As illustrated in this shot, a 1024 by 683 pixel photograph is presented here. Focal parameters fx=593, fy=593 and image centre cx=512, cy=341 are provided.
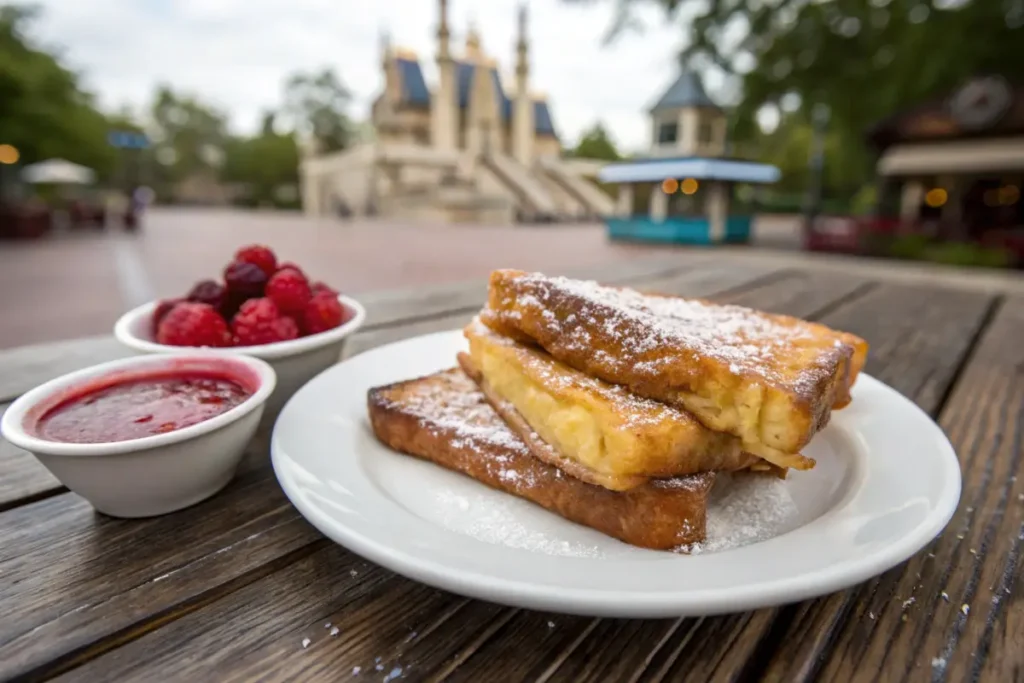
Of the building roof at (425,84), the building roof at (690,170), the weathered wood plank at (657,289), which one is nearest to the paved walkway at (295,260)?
the weathered wood plank at (657,289)

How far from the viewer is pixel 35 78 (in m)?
16.5

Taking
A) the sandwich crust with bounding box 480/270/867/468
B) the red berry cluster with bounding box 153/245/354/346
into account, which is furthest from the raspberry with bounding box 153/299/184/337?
the sandwich crust with bounding box 480/270/867/468

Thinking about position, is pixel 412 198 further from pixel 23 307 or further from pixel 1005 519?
pixel 1005 519

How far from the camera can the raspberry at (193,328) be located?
47.1 inches

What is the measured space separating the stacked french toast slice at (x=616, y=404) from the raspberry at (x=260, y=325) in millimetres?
299

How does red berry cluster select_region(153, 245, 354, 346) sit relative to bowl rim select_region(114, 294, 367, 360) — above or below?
above

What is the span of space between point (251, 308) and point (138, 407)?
37 cm

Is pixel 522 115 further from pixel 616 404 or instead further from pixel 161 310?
pixel 616 404

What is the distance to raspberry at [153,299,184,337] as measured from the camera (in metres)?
1.31

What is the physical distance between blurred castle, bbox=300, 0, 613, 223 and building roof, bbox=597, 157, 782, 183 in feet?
24.6

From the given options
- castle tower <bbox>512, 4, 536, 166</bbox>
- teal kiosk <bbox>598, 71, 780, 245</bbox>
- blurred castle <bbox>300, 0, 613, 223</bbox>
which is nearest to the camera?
teal kiosk <bbox>598, 71, 780, 245</bbox>

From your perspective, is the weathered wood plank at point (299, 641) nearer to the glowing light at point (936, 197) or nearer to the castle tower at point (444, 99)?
the glowing light at point (936, 197)

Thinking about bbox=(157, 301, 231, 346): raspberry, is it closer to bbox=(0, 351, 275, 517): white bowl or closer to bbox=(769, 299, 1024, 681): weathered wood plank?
bbox=(0, 351, 275, 517): white bowl

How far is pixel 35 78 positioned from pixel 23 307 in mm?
13827
